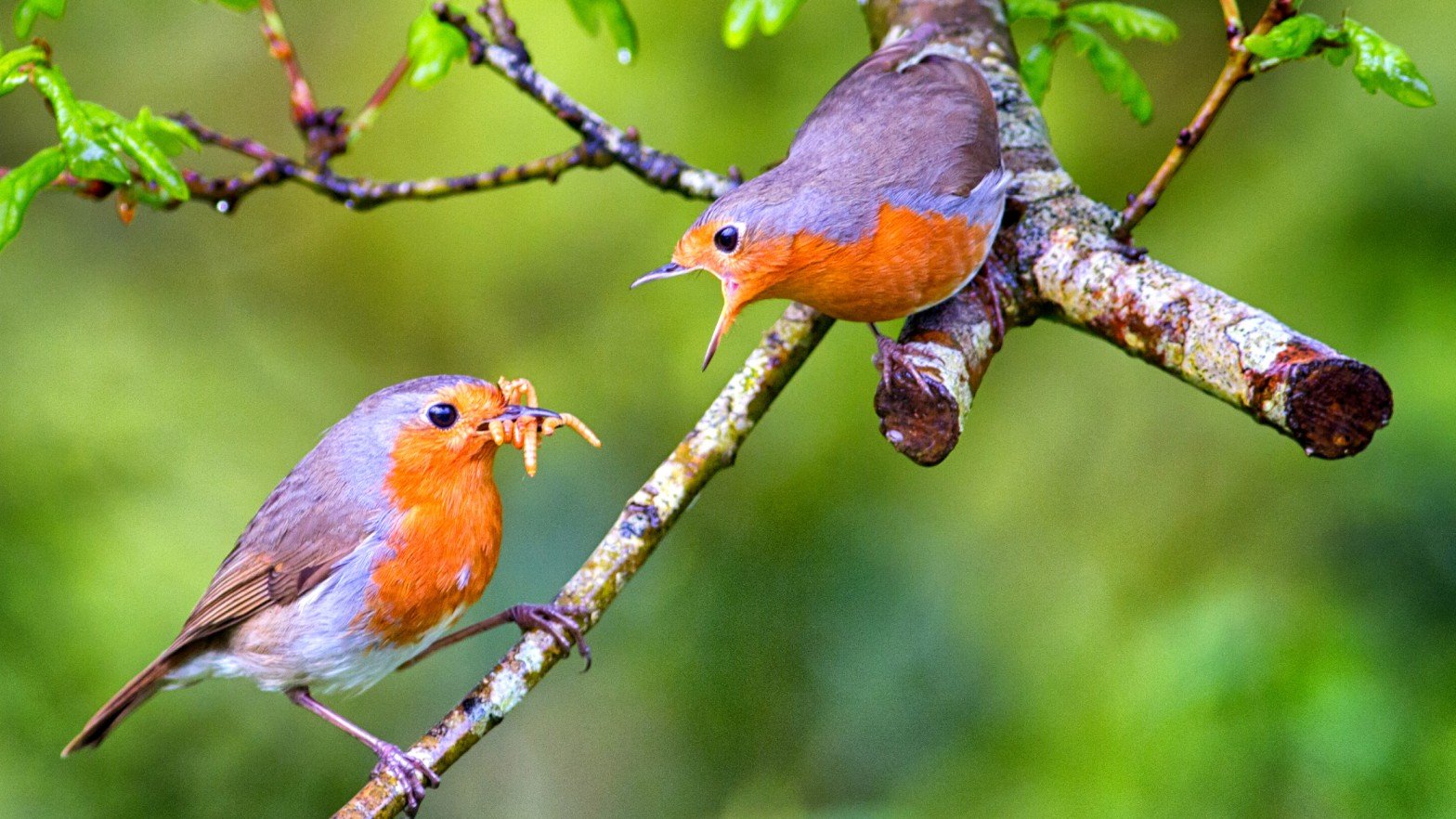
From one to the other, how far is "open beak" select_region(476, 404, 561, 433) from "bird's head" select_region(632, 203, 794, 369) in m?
0.47

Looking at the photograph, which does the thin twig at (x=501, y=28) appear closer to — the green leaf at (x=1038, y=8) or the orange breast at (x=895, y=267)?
the orange breast at (x=895, y=267)

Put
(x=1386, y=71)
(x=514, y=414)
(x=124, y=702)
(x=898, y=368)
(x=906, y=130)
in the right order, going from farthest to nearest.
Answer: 1. (x=124, y=702)
2. (x=906, y=130)
3. (x=514, y=414)
4. (x=898, y=368)
5. (x=1386, y=71)

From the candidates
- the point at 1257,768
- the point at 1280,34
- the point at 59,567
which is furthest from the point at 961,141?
the point at 59,567

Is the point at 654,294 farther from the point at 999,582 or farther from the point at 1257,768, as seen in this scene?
the point at 1257,768

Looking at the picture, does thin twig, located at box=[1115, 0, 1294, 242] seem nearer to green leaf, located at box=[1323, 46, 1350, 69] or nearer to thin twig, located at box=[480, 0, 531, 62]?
green leaf, located at box=[1323, 46, 1350, 69]

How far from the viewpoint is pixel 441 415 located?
2.93m

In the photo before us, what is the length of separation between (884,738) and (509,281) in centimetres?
239

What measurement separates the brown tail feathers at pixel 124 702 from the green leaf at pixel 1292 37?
2811mm

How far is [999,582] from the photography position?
413 centimetres

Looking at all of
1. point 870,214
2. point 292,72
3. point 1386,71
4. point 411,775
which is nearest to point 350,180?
point 292,72

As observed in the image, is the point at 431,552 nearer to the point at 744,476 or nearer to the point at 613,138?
the point at 613,138

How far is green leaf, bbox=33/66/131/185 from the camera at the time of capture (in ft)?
7.77

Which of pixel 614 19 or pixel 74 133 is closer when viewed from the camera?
pixel 74 133

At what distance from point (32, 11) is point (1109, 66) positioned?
2.39m
